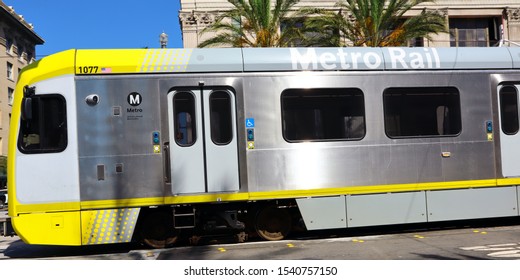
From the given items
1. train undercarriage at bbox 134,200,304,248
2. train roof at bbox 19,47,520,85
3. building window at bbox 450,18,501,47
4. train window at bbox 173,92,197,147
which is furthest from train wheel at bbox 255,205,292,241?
building window at bbox 450,18,501,47

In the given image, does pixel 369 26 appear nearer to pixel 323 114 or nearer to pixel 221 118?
pixel 323 114

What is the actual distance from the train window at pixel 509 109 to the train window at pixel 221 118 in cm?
562

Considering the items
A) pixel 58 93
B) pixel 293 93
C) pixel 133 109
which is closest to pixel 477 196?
pixel 293 93

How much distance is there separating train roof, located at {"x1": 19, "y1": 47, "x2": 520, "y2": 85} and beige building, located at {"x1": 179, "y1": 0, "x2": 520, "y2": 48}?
23323 millimetres

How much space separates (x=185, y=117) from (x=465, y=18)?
3237 cm

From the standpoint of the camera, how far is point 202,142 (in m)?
8.98

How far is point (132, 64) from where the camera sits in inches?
350

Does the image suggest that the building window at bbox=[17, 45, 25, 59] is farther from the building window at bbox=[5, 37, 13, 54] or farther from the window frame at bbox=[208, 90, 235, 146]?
the window frame at bbox=[208, 90, 235, 146]

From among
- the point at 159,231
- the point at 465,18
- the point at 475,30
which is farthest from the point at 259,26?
the point at 475,30

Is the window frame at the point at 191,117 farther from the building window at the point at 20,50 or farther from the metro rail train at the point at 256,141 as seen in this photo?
the building window at the point at 20,50

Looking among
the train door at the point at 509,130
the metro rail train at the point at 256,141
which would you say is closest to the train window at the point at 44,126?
the metro rail train at the point at 256,141

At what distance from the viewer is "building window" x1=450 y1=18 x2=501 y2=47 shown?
35656 mm

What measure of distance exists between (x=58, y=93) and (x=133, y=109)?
4.33 ft

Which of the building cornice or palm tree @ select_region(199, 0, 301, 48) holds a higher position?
the building cornice
